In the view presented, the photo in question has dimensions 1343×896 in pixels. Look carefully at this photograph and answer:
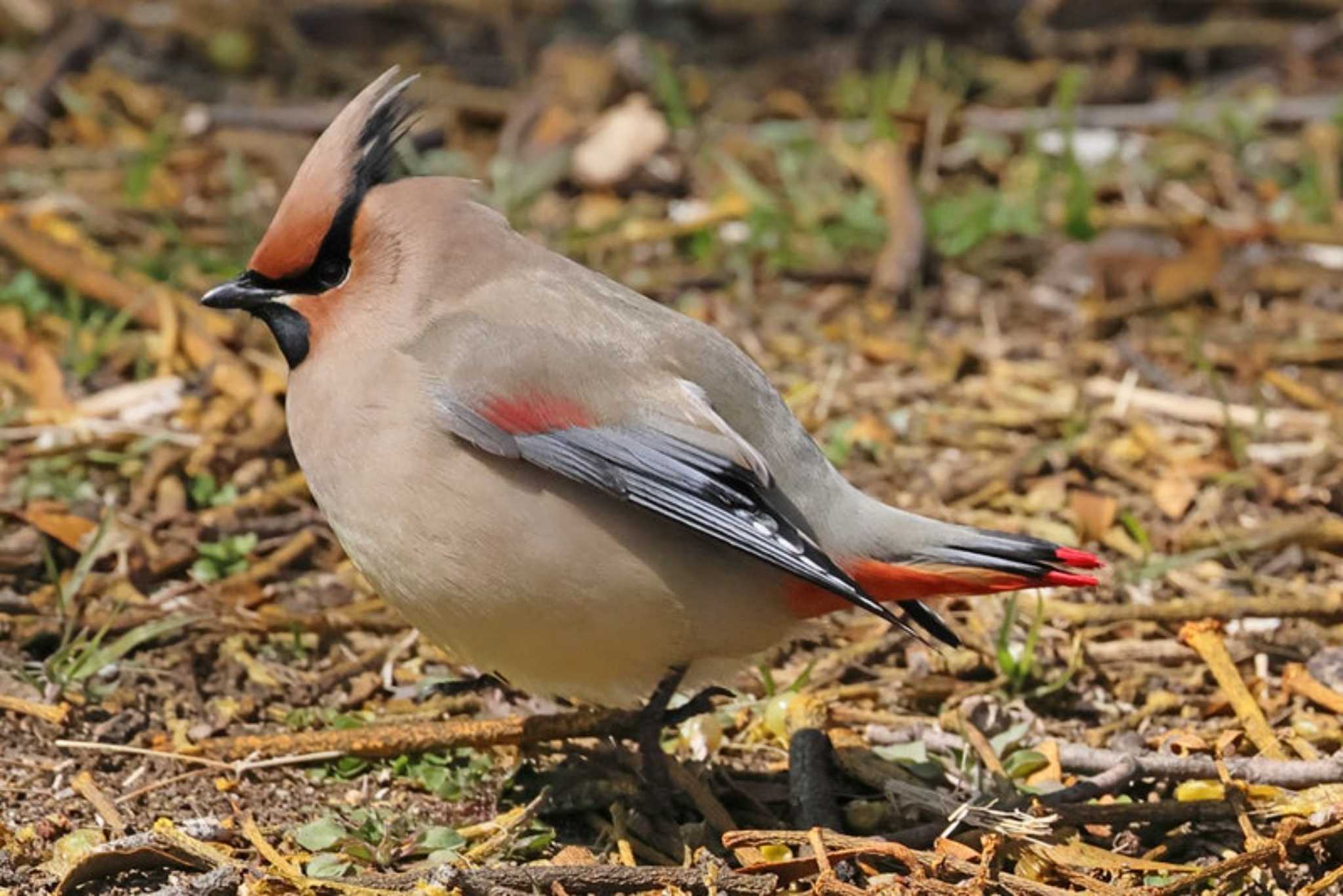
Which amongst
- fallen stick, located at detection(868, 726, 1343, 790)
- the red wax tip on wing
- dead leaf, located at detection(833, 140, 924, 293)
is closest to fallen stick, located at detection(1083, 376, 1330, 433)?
dead leaf, located at detection(833, 140, 924, 293)

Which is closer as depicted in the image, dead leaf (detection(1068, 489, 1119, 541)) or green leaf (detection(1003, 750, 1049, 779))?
green leaf (detection(1003, 750, 1049, 779))

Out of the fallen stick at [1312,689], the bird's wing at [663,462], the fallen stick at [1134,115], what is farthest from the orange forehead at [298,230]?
the fallen stick at [1134,115]

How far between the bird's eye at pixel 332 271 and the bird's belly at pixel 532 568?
1.38 feet

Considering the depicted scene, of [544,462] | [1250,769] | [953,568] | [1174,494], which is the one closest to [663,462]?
[544,462]

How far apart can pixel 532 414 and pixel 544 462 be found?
9 cm

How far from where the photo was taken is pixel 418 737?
399 cm

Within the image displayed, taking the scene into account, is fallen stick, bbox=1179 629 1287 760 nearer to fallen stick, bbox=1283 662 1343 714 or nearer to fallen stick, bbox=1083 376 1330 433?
fallen stick, bbox=1283 662 1343 714

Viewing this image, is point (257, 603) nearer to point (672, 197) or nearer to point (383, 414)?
point (383, 414)

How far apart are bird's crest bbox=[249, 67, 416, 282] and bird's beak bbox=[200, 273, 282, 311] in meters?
0.04

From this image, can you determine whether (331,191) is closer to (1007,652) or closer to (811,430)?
(1007,652)

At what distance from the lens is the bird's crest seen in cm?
389

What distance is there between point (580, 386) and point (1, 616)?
4.73ft

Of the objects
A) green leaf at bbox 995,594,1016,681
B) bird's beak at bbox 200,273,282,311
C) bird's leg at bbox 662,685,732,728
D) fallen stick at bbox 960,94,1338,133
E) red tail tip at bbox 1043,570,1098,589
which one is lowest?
bird's leg at bbox 662,685,732,728

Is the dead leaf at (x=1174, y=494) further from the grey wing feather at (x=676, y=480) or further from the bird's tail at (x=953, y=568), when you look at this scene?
the grey wing feather at (x=676, y=480)
